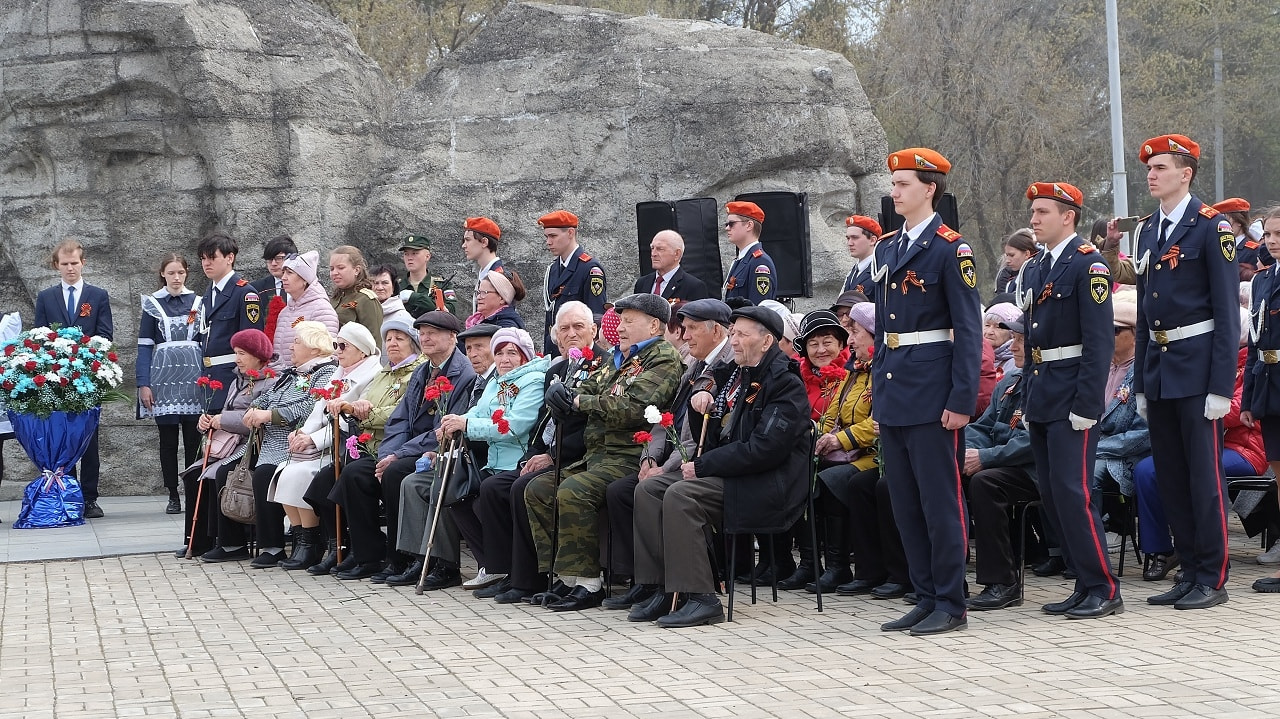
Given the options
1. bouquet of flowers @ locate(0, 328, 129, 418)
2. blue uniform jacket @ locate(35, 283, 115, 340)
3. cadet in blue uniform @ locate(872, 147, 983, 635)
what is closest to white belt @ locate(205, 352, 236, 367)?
bouquet of flowers @ locate(0, 328, 129, 418)

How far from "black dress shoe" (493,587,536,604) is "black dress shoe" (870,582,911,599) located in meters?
Answer: 1.64

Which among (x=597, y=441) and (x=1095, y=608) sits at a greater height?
(x=597, y=441)

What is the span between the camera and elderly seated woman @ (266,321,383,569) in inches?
335

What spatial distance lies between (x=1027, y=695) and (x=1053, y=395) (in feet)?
5.65

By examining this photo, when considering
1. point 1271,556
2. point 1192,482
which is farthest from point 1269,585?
point 1271,556

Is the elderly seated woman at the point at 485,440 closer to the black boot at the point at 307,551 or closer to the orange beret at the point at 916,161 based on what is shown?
the black boot at the point at 307,551

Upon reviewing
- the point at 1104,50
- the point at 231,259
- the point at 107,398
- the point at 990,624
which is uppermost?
the point at 1104,50

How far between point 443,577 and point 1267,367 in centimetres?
411

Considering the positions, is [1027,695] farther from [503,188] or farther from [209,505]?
[503,188]

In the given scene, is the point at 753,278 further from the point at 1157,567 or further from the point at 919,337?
the point at 919,337

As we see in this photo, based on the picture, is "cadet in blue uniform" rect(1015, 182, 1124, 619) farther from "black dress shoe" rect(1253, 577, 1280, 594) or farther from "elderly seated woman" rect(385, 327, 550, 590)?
"elderly seated woman" rect(385, 327, 550, 590)

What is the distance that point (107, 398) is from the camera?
35.1 feet

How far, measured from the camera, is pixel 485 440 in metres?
7.61

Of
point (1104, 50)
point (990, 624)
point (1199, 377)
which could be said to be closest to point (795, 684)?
point (990, 624)
